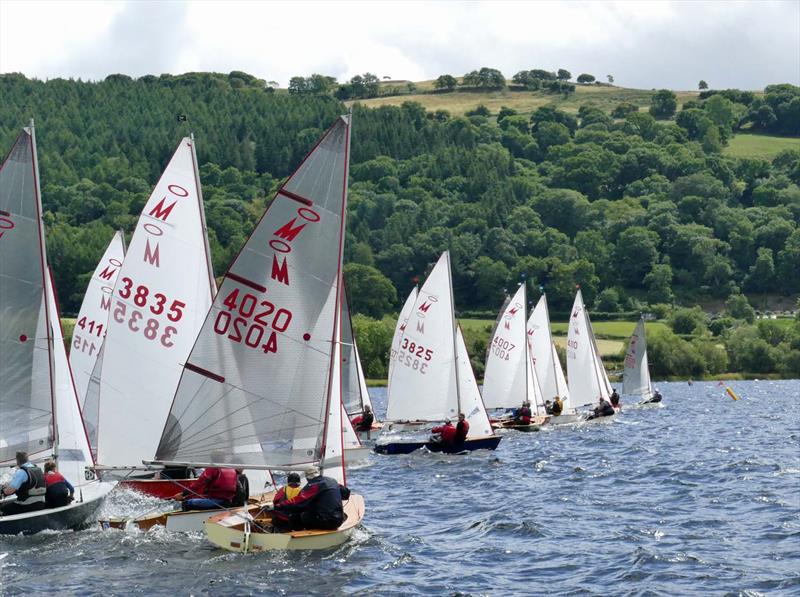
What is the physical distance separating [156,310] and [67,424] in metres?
2.94

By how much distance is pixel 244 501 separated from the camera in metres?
24.5

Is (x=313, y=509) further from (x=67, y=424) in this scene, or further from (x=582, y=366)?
(x=582, y=366)

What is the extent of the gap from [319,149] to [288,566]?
6.88 meters

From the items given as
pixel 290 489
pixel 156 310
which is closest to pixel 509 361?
pixel 156 310

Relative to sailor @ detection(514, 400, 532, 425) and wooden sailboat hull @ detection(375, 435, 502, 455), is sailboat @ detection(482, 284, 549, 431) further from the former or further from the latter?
wooden sailboat hull @ detection(375, 435, 502, 455)

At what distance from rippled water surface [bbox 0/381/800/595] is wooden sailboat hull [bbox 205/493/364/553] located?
216 mm

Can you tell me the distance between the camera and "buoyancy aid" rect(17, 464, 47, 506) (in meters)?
24.5

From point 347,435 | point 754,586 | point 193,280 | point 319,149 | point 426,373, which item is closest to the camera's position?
point 754,586

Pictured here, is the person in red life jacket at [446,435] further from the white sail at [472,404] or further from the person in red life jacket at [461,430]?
the white sail at [472,404]

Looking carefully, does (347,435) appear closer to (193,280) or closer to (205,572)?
(193,280)

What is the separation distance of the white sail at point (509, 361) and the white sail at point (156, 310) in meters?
28.6

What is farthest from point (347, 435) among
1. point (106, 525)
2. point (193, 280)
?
point (106, 525)

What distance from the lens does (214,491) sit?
80.2 ft

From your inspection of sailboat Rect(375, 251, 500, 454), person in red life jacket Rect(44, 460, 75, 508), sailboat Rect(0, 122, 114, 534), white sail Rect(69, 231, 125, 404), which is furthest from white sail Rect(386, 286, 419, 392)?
person in red life jacket Rect(44, 460, 75, 508)
